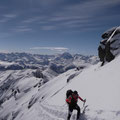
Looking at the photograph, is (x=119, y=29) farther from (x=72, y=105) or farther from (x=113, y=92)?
(x=72, y=105)

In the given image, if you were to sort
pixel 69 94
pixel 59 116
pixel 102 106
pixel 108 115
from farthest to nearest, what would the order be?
pixel 59 116, pixel 69 94, pixel 102 106, pixel 108 115

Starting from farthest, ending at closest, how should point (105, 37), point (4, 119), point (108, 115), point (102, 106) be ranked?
point (4, 119), point (105, 37), point (102, 106), point (108, 115)

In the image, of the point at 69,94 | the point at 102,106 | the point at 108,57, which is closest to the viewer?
the point at 102,106

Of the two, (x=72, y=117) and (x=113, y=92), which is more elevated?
(x=113, y=92)

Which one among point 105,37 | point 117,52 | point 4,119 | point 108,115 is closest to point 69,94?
point 108,115

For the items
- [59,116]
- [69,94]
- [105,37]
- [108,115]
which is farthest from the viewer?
[105,37]

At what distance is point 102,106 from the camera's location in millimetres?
12945

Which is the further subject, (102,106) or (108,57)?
(108,57)

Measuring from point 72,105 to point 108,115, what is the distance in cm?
328

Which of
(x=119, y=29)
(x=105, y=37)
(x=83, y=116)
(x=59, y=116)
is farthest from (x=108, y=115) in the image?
(x=105, y=37)

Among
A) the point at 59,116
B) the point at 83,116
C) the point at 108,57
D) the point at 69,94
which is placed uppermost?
the point at 108,57

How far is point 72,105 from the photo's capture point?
13.2m

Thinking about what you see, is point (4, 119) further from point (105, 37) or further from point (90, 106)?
point (90, 106)

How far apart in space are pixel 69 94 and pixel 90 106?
8.28ft
